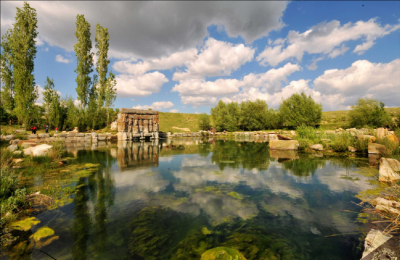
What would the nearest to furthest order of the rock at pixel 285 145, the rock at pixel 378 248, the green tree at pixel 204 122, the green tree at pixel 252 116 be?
the rock at pixel 378 248 < the rock at pixel 285 145 < the green tree at pixel 252 116 < the green tree at pixel 204 122

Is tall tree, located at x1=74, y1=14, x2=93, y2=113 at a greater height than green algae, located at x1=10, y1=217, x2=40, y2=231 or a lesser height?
greater

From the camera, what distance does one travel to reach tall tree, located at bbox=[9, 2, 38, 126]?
82.6ft

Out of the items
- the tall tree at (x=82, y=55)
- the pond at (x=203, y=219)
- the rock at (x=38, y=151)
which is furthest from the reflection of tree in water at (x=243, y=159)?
the tall tree at (x=82, y=55)

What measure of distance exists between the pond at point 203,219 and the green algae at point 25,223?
0.46ft

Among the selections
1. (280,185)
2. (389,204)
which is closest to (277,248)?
(389,204)

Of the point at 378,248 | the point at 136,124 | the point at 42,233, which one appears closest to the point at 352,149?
the point at 378,248

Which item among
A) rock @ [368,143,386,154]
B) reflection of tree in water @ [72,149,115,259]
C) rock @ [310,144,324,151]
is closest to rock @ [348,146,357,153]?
rock @ [368,143,386,154]

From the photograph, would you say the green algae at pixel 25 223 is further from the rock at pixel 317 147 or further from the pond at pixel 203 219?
the rock at pixel 317 147

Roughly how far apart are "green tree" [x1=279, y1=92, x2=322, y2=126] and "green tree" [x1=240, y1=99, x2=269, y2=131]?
198 inches

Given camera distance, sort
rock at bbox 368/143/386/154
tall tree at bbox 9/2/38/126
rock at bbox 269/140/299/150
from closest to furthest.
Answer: rock at bbox 368/143/386/154 → rock at bbox 269/140/299/150 → tall tree at bbox 9/2/38/126

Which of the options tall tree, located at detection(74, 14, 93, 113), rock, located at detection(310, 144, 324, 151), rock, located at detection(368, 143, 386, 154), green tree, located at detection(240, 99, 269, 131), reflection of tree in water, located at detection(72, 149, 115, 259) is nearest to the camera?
reflection of tree in water, located at detection(72, 149, 115, 259)

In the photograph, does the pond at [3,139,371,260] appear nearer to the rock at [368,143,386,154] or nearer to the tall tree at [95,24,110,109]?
the rock at [368,143,386,154]

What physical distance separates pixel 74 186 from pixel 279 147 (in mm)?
16829

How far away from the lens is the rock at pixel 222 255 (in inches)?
111
